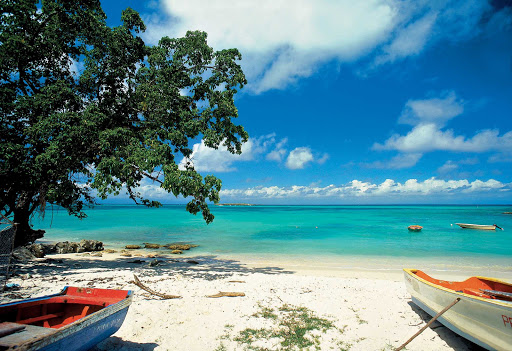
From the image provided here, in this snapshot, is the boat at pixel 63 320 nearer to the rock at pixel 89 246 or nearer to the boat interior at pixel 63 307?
the boat interior at pixel 63 307

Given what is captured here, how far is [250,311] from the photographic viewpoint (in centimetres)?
690

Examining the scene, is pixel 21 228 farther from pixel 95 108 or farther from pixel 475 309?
pixel 475 309

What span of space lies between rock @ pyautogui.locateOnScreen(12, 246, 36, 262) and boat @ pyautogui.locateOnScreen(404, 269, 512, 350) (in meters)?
15.4

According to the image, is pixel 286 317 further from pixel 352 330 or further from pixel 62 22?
pixel 62 22

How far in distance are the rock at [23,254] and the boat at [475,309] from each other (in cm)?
1544

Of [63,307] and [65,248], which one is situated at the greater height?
[63,307]

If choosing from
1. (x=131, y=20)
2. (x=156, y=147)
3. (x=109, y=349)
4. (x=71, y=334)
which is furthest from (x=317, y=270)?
(x=131, y=20)

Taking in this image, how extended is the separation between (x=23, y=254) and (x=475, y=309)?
16770 millimetres

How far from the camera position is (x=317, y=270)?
45.7 feet

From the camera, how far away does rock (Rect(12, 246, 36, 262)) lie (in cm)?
1224

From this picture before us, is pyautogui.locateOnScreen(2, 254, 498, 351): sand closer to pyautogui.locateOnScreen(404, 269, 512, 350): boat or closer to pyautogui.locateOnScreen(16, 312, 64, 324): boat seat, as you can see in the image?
pyautogui.locateOnScreen(404, 269, 512, 350): boat

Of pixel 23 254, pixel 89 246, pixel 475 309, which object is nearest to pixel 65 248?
→ pixel 89 246

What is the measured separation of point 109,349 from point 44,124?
7.40 meters

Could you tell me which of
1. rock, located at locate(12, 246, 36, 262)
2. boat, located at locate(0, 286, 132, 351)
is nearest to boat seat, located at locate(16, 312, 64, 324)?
boat, located at locate(0, 286, 132, 351)
